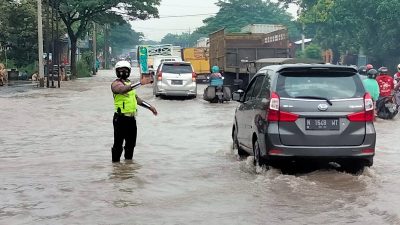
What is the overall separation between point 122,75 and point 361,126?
3.74m

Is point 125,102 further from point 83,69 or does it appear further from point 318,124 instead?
point 83,69

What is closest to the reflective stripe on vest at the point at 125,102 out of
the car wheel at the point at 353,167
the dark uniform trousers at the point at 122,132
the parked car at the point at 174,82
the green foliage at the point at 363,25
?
the dark uniform trousers at the point at 122,132

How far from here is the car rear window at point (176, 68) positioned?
25.4m

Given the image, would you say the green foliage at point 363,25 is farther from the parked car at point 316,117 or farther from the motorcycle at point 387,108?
the parked car at point 316,117

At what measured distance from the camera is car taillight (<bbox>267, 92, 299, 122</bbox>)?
27.0 feet

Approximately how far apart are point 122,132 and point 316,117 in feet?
10.8

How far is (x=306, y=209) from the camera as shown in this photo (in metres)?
6.87

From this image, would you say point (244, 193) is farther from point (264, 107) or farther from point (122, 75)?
point (122, 75)

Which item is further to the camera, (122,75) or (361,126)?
(122,75)

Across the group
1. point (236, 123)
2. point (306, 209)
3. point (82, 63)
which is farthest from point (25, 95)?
point (82, 63)

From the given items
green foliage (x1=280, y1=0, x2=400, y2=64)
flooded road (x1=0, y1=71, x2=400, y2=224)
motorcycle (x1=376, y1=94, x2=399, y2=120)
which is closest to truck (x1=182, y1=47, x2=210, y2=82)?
green foliage (x1=280, y1=0, x2=400, y2=64)

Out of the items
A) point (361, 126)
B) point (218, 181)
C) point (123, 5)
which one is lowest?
point (218, 181)

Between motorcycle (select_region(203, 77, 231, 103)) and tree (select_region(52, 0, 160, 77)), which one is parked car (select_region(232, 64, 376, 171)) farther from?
tree (select_region(52, 0, 160, 77))

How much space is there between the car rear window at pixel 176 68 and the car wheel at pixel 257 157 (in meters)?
16.3
